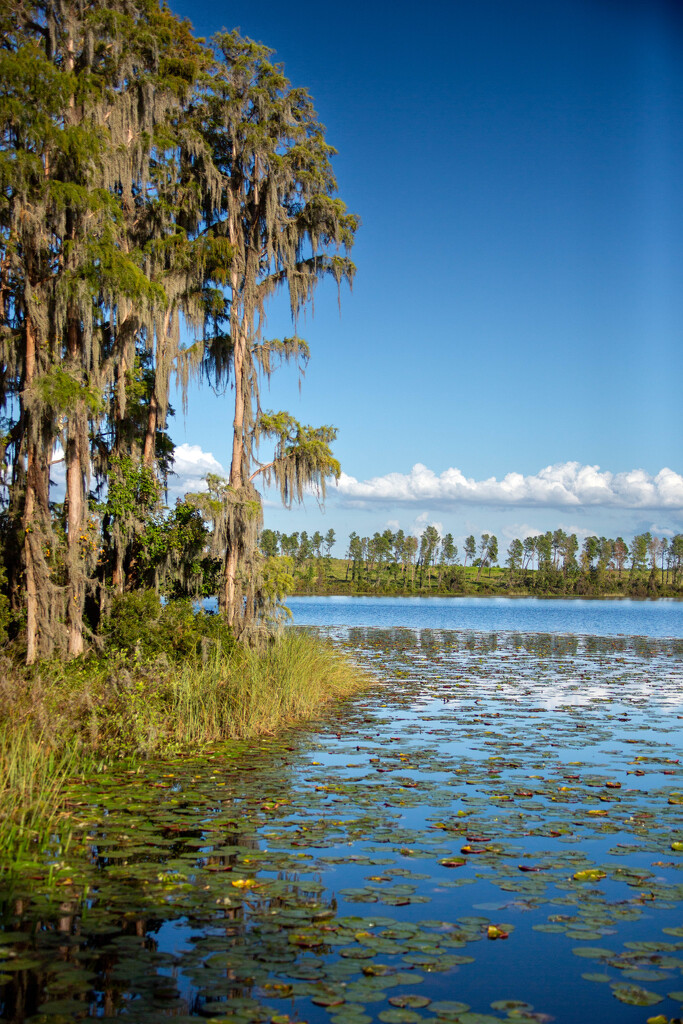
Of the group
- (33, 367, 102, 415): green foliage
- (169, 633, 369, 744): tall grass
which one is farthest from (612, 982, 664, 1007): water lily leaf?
(33, 367, 102, 415): green foliage

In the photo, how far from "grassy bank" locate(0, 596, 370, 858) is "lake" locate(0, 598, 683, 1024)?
51 centimetres

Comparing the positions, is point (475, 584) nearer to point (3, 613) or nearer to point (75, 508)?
point (75, 508)

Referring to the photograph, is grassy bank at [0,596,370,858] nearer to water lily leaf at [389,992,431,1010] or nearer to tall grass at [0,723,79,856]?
tall grass at [0,723,79,856]

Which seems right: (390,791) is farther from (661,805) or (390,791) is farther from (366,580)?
(366,580)

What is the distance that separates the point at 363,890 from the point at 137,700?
523cm

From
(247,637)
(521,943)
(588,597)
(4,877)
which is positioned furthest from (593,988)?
(588,597)

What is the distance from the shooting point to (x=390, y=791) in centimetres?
886

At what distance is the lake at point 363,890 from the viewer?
14.5 feet

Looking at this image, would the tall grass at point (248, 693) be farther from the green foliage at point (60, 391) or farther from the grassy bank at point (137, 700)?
the green foliage at point (60, 391)

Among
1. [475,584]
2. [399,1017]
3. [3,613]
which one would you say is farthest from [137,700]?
[475,584]

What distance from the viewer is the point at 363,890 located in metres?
5.95

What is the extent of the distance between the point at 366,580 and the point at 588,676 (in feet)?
355

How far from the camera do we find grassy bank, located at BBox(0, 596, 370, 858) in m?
7.55

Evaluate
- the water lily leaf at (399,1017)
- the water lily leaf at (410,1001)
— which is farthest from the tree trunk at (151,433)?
the water lily leaf at (399,1017)
